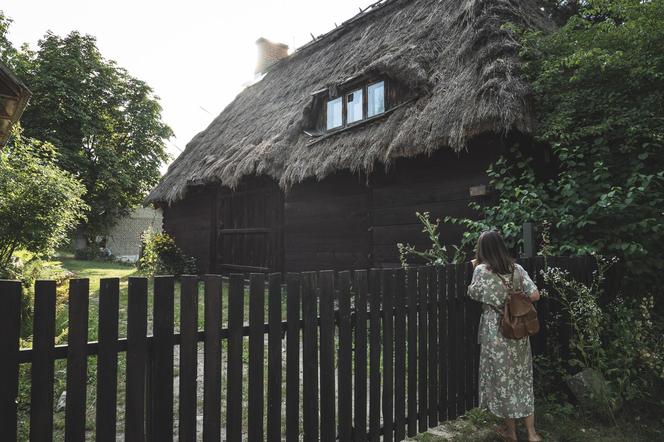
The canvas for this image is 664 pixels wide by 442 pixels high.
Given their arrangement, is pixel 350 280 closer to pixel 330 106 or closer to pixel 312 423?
pixel 312 423

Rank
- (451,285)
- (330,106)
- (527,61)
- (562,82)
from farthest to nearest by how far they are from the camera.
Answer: (330,106) → (527,61) → (562,82) → (451,285)

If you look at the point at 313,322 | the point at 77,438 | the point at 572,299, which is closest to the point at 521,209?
the point at 572,299

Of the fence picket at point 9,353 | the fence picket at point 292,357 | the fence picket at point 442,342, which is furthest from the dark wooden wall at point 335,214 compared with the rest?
the fence picket at point 9,353

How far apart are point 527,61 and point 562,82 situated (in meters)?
0.70

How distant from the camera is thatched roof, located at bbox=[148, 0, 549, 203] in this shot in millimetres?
5289

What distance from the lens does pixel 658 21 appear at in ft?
15.2

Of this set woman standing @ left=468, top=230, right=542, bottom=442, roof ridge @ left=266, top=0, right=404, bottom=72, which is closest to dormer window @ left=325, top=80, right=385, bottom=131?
roof ridge @ left=266, top=0, right=404, bottom=72

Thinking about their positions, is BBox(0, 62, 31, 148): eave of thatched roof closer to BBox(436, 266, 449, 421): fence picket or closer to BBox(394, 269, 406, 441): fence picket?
BBox(394, 269, 406, 441): fence picket

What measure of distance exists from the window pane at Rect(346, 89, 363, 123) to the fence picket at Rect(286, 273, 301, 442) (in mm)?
5649

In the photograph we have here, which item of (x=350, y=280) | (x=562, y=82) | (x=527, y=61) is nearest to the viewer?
(x=350, y=280)

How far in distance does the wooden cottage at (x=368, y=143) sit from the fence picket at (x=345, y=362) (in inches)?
134

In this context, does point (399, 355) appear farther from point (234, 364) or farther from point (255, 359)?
point (234, 364)

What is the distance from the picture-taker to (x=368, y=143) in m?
6.38

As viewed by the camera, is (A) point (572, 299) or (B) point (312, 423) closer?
(B) point (312, 423)
